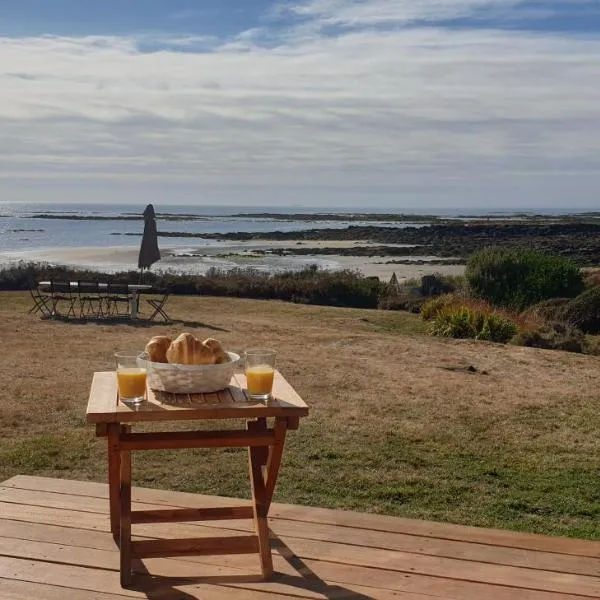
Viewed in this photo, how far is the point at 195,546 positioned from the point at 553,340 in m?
11.1

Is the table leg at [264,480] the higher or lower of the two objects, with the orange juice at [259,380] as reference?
lower

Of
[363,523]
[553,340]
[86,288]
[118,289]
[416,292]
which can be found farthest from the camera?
[416,292]

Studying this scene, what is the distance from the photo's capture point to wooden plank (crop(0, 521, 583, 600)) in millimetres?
3427

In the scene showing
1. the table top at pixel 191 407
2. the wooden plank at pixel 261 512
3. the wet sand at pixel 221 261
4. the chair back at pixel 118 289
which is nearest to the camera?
the table top at pixel 191 407

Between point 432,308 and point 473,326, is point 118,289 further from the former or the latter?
point 473,326

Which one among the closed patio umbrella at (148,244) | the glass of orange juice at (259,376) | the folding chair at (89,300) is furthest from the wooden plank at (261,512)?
the closed patio umbrella at (148,244)

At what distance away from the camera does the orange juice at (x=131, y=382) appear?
3.35 meters

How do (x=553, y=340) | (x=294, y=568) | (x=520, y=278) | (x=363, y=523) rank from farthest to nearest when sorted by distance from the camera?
(x=520, y=278)
(x=553, y=340)
(x=363, y=523)
(x=294, y=568)

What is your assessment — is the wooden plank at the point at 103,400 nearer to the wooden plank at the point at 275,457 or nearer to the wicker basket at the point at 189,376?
the wicker basket at the point at 189,376

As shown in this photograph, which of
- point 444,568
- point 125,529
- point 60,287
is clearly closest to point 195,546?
point 125,529

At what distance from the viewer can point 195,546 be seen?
3594 mm

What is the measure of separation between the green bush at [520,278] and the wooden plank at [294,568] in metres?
15.0

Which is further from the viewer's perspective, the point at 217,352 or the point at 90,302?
the point at 90,302

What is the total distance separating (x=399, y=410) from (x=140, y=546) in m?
5.17
